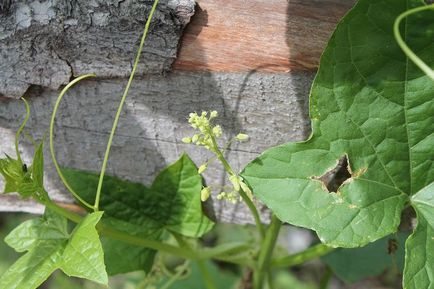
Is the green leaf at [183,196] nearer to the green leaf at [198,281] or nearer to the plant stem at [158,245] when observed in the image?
the plant stem at [158,245]

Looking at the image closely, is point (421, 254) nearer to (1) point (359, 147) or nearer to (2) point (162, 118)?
(1) point (359, 147)

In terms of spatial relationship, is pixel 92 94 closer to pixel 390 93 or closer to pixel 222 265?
pixel 390 93

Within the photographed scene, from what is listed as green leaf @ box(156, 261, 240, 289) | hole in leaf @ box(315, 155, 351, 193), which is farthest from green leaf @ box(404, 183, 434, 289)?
green leaf @ box(156, 261, 240, 289)

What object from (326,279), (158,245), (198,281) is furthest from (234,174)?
(198,281)

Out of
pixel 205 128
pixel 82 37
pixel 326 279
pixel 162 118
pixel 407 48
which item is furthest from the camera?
pixel 326 279

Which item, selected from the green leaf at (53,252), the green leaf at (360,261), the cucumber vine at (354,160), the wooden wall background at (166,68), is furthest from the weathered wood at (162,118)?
the green leaf at (360,261)

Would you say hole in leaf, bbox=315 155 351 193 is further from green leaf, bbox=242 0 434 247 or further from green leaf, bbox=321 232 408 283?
green leaf, bbox=321 232 408 283

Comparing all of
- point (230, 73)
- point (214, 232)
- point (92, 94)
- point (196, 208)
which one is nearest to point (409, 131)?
point (230, 73)
